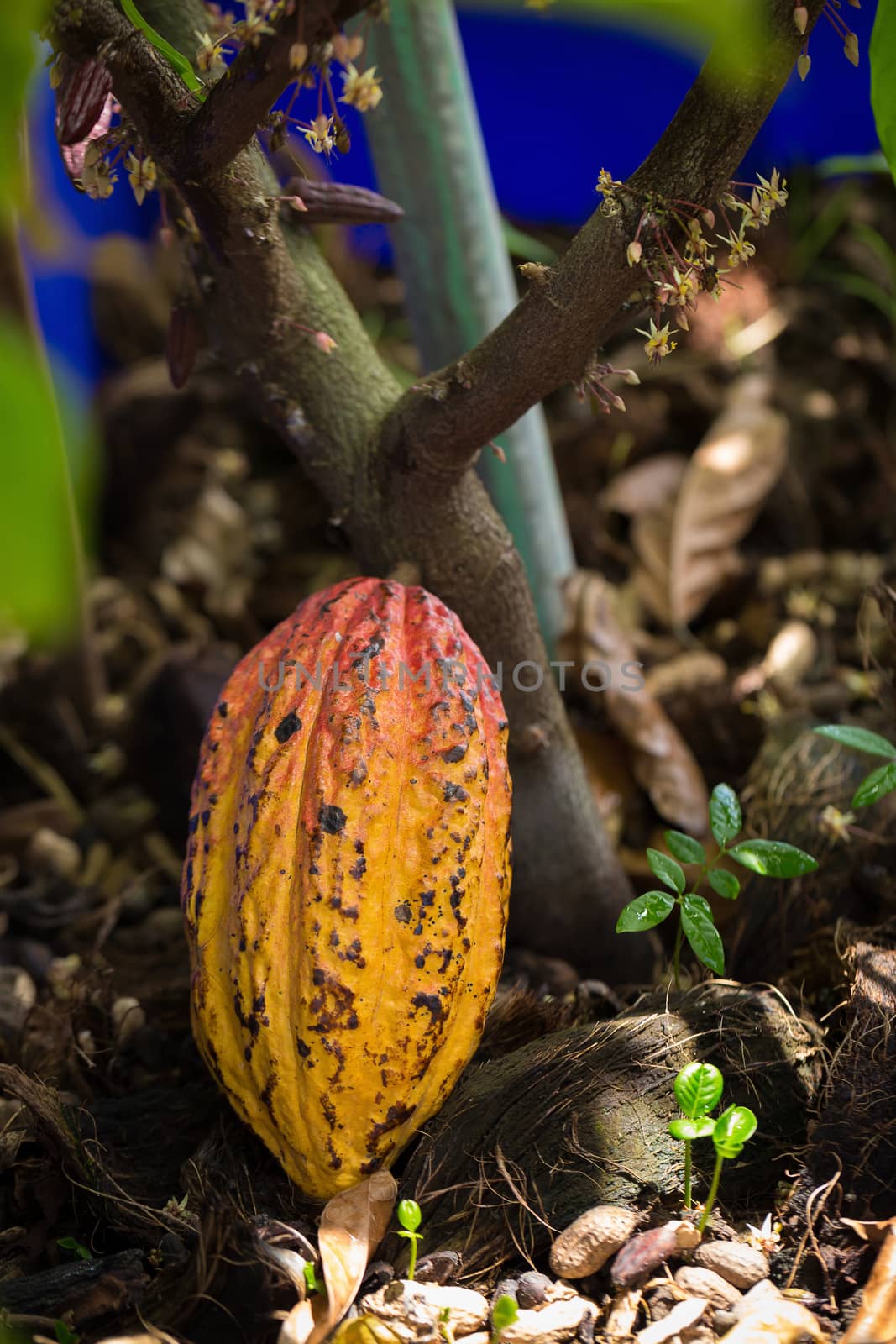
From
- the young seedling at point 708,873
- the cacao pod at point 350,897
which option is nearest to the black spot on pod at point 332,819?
the cacao pod at point 350,897

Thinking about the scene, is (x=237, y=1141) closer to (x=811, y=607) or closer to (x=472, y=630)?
(x=472, y=630)

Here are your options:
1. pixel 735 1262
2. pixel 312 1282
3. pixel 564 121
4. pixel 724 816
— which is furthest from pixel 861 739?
pixel 564 121

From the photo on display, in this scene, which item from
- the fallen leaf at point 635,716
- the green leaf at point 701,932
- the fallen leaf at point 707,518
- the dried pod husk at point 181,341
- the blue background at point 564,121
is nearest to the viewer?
the green leaf at point 701,932

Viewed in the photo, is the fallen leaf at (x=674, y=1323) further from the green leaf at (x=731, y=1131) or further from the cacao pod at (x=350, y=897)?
the cacao pod at (x=350, y=897)

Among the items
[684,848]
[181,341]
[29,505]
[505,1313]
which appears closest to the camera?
[29,505]

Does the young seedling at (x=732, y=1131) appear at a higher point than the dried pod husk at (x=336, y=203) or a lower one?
lower

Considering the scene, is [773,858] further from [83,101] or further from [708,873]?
[83,101]

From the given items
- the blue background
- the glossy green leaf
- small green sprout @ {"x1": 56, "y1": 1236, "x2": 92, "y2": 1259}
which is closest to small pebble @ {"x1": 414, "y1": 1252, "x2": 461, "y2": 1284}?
small green sprout @ {"x1": 56, "y1": 1236, "x2": 92, "y2": 1259}
